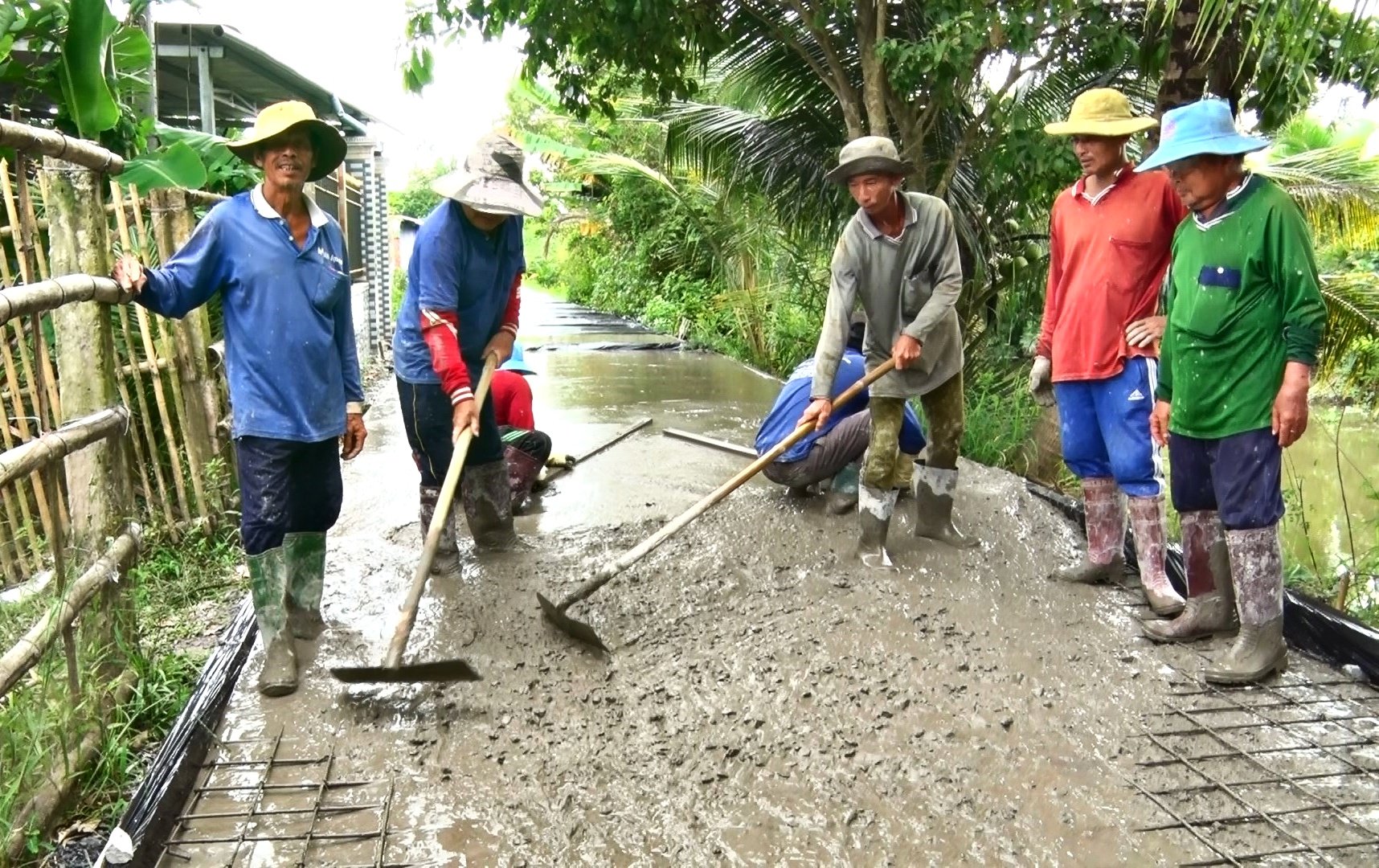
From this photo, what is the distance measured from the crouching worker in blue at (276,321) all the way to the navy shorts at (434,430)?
0.67 m

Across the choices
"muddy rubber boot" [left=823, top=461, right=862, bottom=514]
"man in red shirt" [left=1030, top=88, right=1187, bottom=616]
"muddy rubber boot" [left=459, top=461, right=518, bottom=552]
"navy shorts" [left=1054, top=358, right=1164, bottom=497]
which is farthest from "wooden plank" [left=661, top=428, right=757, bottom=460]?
"man in red shirt" [left=1030, top=88, right=1187, bottom=616]

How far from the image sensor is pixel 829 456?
15.6 ft

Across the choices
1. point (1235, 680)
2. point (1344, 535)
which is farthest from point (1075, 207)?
point (1344, 535)

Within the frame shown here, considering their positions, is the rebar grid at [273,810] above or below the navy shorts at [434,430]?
below

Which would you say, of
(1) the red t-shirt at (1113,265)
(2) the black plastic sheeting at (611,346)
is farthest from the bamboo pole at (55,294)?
(2) the black plastic sheeting at (611,346)

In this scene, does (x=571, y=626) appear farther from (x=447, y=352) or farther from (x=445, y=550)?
(x=447, y=352)

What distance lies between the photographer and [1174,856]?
7.89 feet

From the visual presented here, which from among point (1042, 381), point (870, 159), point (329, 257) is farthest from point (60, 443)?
point (1042, 381)

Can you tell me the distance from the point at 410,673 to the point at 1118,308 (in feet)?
9.10

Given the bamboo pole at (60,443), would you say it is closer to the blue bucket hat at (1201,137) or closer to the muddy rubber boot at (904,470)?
the muddy rubber boot at (904,470)

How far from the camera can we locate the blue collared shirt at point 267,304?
3115 mm

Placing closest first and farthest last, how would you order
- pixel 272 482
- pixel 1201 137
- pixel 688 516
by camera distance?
pixel 1201 137 → pixel 272 482 → pixel 688 516

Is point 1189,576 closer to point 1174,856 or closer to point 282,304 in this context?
point 1174,856

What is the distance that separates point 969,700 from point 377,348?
398 inches
